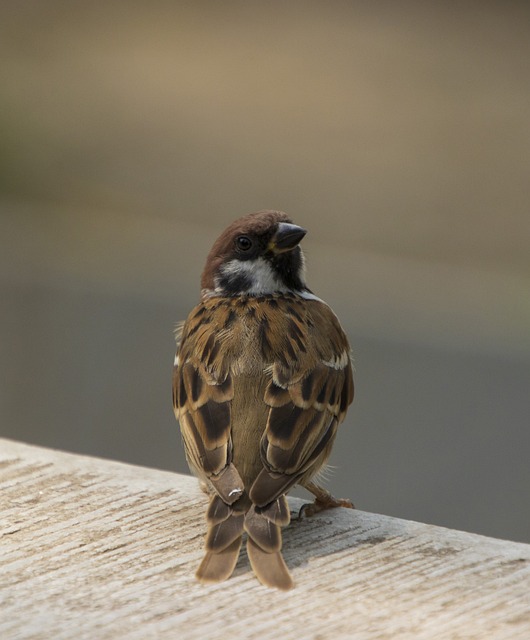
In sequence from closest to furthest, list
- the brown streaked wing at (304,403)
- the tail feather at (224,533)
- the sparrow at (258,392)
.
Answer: the tail feather at (224,533) < the sparrow at (258,392) < the brown streaked wing at (304,403)

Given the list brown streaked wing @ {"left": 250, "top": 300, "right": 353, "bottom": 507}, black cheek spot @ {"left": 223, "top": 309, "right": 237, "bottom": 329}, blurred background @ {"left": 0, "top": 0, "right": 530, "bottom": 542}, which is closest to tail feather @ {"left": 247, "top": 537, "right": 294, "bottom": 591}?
brown streaked wing @ {"left": 250, "top": 300, "right": 353, "bottom": 507}

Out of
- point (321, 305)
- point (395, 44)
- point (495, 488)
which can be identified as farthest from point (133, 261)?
point (395, 44)

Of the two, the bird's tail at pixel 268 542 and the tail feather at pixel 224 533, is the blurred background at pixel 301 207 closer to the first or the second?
the bird's tail at pixel 268 542

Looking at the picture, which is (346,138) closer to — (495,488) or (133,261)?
(133,261)

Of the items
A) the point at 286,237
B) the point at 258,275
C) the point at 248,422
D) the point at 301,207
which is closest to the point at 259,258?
the point at 258,275

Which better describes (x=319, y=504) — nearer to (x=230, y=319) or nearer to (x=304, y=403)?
→ (x=304, y=403)

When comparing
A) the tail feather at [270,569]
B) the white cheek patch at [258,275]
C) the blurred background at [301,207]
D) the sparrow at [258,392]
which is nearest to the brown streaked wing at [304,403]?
the sparrow at [258,392]
